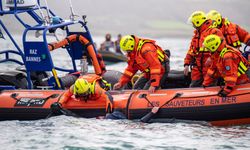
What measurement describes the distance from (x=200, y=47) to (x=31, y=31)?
3.29 metres

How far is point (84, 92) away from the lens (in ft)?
37.0

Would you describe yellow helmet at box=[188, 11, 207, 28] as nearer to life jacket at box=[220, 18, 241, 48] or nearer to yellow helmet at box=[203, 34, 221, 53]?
life jacket at box=[220, 18, 241, 48]

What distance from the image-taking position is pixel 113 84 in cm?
1297

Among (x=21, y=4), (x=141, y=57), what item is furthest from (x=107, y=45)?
(x=141, y=57)

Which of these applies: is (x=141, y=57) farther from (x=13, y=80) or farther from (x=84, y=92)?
(x=13, y=80)

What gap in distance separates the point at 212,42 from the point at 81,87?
2.41 meters

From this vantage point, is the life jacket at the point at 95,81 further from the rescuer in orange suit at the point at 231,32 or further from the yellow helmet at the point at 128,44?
the rescuer in orange suit at the point at 231,32

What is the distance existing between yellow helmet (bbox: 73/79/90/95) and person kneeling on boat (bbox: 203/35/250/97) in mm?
2187

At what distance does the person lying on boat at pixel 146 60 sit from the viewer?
36.8 ft

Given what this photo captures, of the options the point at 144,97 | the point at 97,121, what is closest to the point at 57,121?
the point at 97,121

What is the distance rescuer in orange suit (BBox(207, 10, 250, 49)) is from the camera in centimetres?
1234

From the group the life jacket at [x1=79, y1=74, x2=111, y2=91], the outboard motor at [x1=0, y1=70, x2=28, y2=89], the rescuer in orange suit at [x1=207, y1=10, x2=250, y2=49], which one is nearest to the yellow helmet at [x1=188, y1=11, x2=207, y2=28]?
the rescuer in orange suit at [x1=207, y1=10, x2=250, y2=49]

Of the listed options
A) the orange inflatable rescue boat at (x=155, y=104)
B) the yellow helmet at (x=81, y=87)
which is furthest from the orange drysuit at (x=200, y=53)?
the yellow helmet at (x=81, y=87)

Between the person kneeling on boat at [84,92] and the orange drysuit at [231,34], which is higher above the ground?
the orange drysuit at [231,34]
